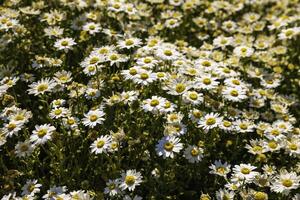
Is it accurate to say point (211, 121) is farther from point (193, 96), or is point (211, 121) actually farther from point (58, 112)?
point (58, 112)

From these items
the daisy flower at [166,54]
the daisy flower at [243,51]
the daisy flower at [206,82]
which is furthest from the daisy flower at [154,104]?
the daisy flower at [243,51]

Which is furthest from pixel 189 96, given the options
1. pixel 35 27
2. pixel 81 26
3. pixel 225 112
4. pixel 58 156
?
pixel 35 27

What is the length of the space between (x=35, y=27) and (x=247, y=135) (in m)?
3.32

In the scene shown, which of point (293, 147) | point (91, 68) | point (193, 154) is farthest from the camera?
point (91, 68)

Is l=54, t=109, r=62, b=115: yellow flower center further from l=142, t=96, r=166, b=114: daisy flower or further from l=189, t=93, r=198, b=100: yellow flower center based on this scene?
l=189, t=93, r=198, b=100: yellow flower center

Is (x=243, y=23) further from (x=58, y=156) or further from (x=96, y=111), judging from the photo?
(x=58, y=156)

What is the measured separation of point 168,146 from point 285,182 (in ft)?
4.04

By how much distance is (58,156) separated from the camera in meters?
4.65

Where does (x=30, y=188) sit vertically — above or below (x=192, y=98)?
below

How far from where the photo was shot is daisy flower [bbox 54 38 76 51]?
228 inches

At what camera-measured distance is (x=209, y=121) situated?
5.04 meters

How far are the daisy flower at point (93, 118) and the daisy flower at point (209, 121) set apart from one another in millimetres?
1071

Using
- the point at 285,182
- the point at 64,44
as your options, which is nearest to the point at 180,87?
the point at 285,182

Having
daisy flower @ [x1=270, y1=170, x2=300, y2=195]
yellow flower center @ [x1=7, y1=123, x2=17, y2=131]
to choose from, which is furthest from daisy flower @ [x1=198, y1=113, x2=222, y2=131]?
yellow flower center @ [x1=7, y1=123, x2=17, y2=131]
